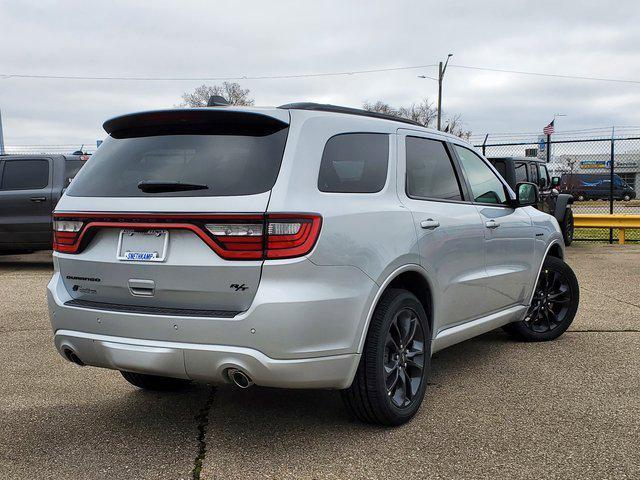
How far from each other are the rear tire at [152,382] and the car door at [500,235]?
7.29ft

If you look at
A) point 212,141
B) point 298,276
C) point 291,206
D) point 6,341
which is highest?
point 212,141

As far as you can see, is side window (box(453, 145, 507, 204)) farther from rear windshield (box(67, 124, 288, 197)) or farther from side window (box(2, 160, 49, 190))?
side window (box(2, 160, 49, 190))

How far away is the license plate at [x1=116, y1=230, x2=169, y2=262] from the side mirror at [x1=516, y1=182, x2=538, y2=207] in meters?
3.01

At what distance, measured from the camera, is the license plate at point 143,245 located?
336cm

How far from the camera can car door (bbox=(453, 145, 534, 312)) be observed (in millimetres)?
4883

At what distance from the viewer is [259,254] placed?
3.19 meters

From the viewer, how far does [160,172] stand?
11.5 feet

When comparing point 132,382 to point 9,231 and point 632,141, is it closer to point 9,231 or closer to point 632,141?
point 9,231

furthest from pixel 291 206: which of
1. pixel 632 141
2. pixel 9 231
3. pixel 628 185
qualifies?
pixel 628 185

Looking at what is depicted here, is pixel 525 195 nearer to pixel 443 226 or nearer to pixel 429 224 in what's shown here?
pixel 443 226

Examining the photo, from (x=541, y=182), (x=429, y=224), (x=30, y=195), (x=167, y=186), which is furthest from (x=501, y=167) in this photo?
(x=167, y=186)

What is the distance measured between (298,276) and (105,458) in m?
1.38

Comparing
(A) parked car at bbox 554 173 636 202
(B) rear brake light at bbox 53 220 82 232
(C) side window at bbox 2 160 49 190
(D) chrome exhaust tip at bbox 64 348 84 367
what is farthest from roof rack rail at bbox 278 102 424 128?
(A) parked car at bbox 554 173 636 202

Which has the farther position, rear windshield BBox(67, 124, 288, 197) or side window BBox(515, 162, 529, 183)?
side window BBox(515, 162, 529, 183)
